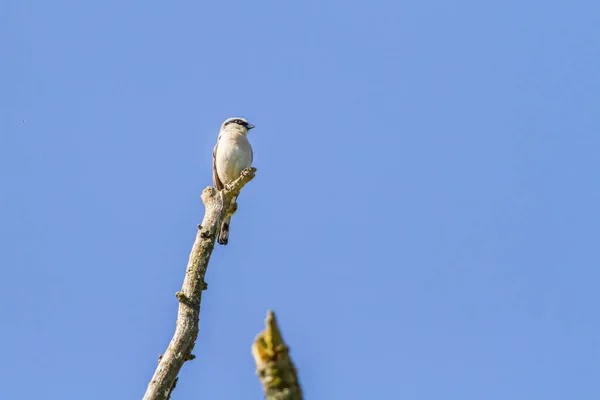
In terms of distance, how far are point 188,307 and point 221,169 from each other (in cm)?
744

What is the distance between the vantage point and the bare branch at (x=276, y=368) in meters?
3.30

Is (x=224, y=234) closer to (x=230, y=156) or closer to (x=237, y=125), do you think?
(x=230, y=156)

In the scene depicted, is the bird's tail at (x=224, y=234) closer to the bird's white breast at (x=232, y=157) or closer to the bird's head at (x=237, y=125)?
the bird's white breast at (x=232, y=157)

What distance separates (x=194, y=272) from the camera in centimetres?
785

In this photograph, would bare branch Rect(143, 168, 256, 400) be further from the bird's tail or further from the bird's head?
the bird's head

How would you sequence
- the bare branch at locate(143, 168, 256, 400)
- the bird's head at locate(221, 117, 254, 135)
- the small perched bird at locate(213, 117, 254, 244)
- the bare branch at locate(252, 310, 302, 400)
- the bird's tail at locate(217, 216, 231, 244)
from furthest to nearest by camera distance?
the bird's head at locate(221, 117, 254, 135), the small perched bird at locate(213, 117, 254, 244), the bird's tail at locate(217, 216, 231, 244), the bare branch at locate(143, 168, 256, 400), the bare branch at locate(252, 310, 302, 400)

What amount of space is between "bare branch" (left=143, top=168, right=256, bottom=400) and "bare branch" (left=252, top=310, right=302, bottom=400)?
11.7ft

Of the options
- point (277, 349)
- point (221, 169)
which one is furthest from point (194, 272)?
point (221, 169)

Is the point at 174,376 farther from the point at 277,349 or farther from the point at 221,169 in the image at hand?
the point at 221,169

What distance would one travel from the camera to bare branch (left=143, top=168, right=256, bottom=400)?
22.4 ft

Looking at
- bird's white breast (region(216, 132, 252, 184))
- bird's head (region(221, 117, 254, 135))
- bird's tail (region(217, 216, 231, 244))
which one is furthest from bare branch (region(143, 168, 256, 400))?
bird's head (region(221, 117, 254, 135))

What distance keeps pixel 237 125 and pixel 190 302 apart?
8.83 m

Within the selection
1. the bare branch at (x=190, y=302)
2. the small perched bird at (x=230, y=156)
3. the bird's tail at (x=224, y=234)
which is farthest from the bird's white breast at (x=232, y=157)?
the bare branch at (x=190, y=302)

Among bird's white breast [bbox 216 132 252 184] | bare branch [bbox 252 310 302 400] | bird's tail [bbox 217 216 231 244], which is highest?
bird's white breast [bbox 216 132 252 184]
